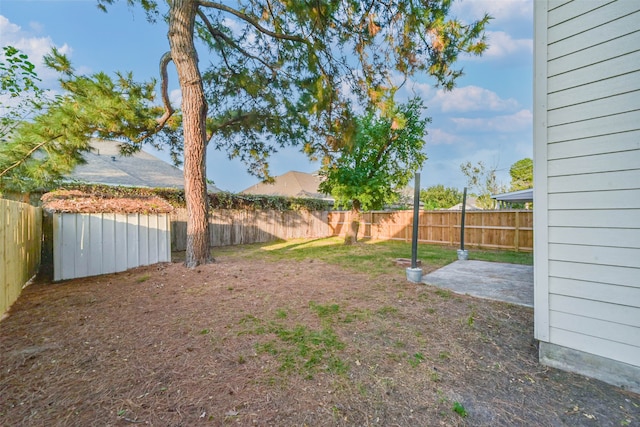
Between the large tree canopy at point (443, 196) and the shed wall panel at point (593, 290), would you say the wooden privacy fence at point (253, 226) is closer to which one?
the shed wall panel at point (593, 290)

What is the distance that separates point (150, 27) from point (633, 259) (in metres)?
8.34

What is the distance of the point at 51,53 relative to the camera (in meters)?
4.33

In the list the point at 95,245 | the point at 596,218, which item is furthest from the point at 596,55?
the point at 95,245

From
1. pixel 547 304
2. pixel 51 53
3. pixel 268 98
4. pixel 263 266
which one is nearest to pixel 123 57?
pixel 51 53

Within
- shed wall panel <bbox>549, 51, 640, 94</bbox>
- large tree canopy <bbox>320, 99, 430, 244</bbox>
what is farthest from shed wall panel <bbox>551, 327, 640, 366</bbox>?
large tree canopy <bbox>320, 99, 430, 244</bbox>

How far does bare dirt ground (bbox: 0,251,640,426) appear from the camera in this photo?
4.91ft

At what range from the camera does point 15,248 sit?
3229mm

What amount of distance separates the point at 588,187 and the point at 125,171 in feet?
42.7

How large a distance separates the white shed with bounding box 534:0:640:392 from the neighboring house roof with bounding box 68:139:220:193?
30.4 ft

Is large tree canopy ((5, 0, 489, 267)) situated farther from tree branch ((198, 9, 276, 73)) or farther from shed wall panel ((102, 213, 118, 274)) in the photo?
shed wall panel ((102, 213, 118, 274))

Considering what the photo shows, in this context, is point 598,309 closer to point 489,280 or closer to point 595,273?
point 595,273

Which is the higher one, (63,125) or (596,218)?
(63,125)

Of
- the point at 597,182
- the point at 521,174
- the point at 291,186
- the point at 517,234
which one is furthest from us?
the point at 521,174

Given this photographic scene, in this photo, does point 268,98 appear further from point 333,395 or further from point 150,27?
point 333,395
